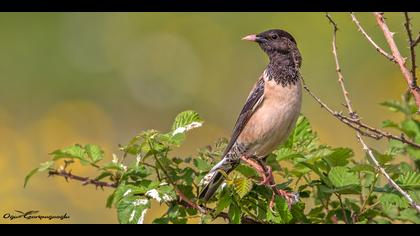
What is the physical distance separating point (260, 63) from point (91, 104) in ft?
7.51

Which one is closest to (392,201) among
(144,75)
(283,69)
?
(283,69)

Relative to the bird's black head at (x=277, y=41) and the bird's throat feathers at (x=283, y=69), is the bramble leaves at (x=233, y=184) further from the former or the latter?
the bird's black head at (x=277, y=41)

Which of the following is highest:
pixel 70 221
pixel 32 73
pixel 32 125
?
pixel 32 73

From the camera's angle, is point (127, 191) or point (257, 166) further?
point (257, 166)

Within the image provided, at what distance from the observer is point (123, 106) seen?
33.9 feet

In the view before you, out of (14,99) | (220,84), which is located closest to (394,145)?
(220,84)

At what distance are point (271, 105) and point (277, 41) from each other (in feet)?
1.61

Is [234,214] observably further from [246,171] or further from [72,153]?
[72,153]

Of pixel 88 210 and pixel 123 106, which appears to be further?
pixel 123 106

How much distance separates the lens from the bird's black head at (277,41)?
19.8 ft

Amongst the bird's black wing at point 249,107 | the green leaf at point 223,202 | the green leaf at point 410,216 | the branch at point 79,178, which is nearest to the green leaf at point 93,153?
the branch at point 79,178

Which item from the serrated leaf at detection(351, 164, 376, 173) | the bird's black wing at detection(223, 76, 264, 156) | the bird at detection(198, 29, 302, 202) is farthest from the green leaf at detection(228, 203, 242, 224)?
the bird's black wing at detection(223, 76, 264, 156)

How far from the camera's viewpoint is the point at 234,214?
13.9 ft

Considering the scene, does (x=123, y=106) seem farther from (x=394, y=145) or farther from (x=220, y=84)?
(x=394, y=145)
